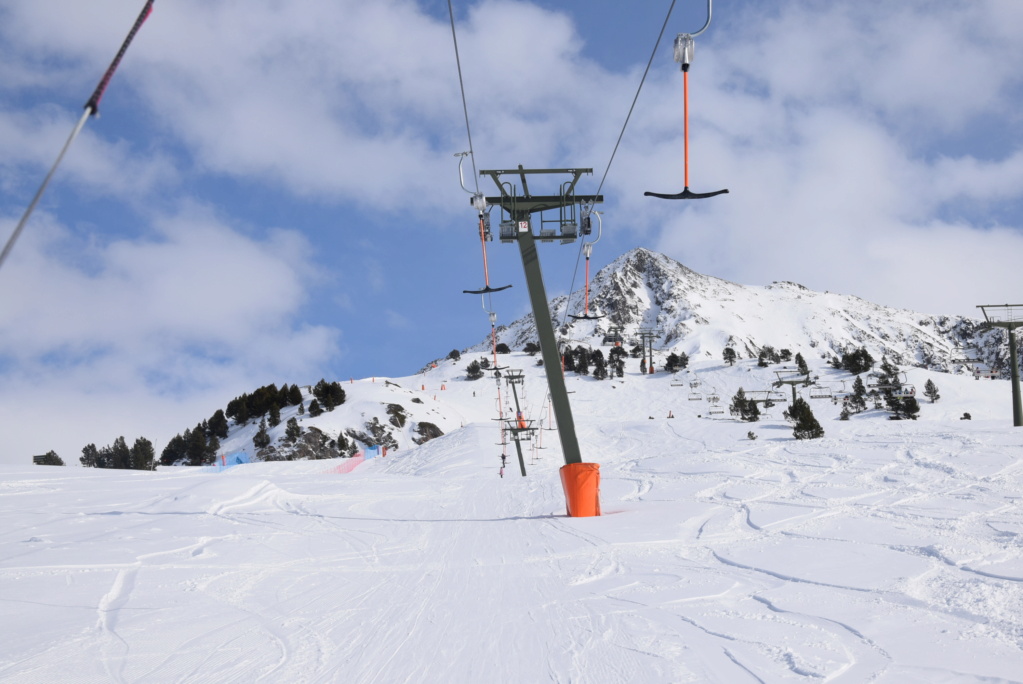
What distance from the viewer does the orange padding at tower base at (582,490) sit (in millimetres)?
12766

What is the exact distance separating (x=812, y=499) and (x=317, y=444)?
3958cm

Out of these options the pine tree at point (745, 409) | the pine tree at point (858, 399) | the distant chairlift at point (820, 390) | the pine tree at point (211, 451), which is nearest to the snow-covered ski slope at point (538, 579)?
the pine tree at point (745, 409)

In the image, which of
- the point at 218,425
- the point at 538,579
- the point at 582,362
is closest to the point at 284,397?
the point at 218,425

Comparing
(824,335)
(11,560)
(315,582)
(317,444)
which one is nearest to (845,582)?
(315,582)

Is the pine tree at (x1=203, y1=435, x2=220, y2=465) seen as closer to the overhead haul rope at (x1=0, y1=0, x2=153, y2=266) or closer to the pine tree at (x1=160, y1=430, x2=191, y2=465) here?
the pine tree at (x1=160, y1=430, x2=191, y2=465)

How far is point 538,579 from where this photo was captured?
7.24 m

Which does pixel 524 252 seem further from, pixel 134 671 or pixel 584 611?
pixel 134 671

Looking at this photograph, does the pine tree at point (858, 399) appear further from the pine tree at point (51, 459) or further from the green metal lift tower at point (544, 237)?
the pine tree at point (51, 459)

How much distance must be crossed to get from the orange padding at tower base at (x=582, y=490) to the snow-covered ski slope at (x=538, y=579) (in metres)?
0.58

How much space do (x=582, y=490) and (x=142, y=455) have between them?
4112 cm

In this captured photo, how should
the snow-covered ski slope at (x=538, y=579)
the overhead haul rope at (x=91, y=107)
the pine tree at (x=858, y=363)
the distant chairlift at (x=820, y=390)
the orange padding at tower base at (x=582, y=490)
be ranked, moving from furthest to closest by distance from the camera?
the pine tree at (x=858, y=363) < the distant chairlift at (x=820, y=390) < the orange padding at tower base at (x=582, y=490) < the snow-covered ski slope at (x=538, y=579) < the overhead haul rope at (x=91, y=107)

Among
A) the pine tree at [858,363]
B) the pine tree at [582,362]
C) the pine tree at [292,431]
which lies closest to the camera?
the pine tree at [292,431]

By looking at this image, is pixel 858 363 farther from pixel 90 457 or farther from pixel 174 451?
pixel 90 457

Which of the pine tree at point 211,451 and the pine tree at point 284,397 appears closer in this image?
the pine tree at point 211,451
